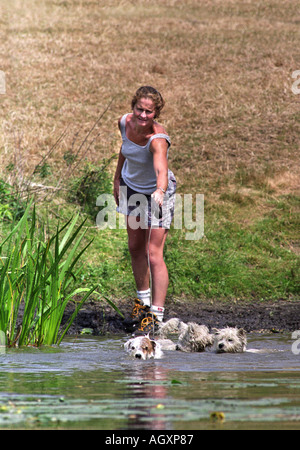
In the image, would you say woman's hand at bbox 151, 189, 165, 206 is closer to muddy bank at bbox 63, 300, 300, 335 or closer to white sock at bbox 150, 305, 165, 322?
white sock at bbox 150, 305, 165, 322

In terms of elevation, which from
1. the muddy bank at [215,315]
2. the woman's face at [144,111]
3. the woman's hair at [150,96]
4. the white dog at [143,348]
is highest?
the woman's hair at [150,96]

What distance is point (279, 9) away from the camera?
1077 inches

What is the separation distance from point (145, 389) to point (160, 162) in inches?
127

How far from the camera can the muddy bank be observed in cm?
849

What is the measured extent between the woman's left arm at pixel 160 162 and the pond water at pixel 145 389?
167 centimetres

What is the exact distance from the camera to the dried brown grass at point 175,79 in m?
15.5

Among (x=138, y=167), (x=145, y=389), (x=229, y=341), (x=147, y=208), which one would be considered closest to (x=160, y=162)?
(x=138, y=167)

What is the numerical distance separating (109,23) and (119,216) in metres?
14.6

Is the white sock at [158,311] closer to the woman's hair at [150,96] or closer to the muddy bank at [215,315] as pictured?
the muddy bank at [215,315]

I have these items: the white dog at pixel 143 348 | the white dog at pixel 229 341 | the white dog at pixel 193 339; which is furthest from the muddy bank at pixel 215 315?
the white dog at pixel 143 348

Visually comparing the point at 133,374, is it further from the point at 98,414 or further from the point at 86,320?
the point at 86,320

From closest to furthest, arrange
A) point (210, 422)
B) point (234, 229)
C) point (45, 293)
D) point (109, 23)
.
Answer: point (210, 422) → point (45, 293) → point (234, 229) → point (109, 23)

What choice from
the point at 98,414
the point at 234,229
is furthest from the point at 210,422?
the point at 234,229

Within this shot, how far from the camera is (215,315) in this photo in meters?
9.12
